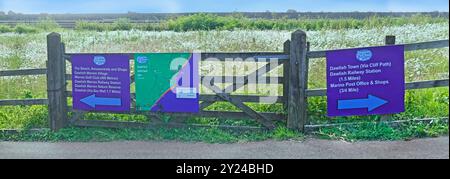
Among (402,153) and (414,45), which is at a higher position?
(414,45)

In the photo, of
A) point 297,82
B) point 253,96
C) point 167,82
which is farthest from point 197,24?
point 297,82

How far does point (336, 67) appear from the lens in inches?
249

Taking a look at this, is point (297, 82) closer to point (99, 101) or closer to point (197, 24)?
point (99, 101)

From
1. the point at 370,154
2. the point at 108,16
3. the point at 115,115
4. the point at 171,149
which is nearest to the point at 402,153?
the point at 370,154

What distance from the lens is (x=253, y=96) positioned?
6516mm

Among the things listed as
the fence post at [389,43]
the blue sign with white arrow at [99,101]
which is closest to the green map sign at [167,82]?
the blue sign with white arrow at [99,101]

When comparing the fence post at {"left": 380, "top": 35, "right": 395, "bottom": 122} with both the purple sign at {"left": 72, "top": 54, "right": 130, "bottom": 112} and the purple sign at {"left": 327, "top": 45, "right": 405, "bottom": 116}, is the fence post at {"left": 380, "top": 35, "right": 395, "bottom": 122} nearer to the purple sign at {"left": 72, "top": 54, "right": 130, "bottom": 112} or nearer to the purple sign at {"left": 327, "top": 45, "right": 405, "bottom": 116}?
the purple sign at {"left": 327, "top": 45, "right": 405, "bottom": 116}

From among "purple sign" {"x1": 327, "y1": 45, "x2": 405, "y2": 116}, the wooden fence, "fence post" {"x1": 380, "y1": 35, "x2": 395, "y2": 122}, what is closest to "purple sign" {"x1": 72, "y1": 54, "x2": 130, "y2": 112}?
the wooden fence

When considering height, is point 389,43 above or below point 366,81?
above

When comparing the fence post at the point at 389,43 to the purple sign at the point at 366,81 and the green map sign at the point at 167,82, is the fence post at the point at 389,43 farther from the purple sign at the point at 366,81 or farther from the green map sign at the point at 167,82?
the green map sign at the point at 167,82

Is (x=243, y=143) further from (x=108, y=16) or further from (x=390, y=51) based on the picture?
(x=108, y=16)

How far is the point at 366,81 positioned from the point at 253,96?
5.60ft

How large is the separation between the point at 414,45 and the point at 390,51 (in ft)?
1.23

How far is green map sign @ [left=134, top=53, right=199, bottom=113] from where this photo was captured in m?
6.55
